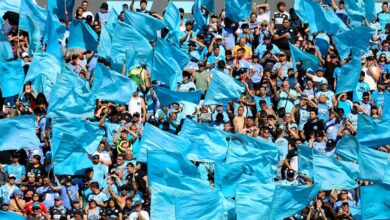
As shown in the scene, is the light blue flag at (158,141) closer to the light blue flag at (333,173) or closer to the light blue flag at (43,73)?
the light blue flag at (333,173)

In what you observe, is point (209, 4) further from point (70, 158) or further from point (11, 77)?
point (70, 158)

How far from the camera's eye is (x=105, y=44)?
39594 millimetres

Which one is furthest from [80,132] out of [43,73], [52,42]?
[52,42]

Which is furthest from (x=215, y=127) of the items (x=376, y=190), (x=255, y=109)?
(x=376, y=190)

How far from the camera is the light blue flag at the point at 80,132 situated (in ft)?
120

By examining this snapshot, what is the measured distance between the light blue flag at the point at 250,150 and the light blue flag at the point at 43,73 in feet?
13.4

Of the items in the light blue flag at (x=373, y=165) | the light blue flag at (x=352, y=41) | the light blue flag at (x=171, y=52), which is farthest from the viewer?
the light blue flag at (x=352, y=41)

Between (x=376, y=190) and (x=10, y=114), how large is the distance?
730cm

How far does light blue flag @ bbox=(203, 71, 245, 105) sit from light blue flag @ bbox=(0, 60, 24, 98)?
12.0 ft

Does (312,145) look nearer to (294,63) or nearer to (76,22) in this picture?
(294,63)

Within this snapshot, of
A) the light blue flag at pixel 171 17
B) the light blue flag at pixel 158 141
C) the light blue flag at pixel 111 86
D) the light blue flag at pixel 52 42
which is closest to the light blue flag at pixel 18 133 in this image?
the light blue flag at pixel 111 86

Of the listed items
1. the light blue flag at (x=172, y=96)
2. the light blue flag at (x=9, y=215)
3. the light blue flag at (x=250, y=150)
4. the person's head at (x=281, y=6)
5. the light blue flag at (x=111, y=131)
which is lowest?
the light blue flag at (x=9, y=215)

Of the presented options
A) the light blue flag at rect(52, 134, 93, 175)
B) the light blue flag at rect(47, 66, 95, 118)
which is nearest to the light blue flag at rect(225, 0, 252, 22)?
the light blue flag at rect(47, 66, 95, 118)

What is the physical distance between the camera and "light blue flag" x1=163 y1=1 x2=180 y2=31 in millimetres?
40656
